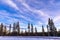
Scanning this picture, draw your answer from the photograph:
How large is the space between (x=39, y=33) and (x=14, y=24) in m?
12.2

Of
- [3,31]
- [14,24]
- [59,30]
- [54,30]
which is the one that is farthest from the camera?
[14,24]

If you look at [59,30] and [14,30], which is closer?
[59,30]

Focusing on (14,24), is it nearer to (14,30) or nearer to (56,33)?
→ (14,30)

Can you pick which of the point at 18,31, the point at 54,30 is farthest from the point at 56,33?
the point at 18,31

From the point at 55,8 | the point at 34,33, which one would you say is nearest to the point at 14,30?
the point at 34,33

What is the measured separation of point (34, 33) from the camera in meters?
50.7

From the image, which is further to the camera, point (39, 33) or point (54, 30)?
point (39, 33)

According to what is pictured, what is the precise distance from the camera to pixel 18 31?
50.3 m

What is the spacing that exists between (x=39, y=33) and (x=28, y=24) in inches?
252

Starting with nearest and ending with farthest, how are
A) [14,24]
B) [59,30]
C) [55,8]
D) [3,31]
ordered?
1. [55,8]
2. [59,30]
3. [3,31]
4. [14,24]

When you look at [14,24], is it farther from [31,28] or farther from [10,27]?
[31,28]

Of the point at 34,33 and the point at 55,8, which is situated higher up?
the point at 55,8

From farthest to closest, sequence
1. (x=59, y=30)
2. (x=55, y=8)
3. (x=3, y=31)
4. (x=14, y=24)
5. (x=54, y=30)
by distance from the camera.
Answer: (x=14, y=24) < (x=3, y=31) < (x=54, y=30) < (x=59, y=30) < (x=55, y=8)

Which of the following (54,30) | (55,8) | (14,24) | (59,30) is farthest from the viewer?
(14,24)
